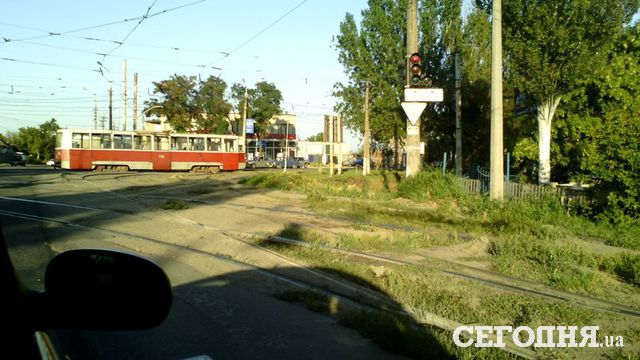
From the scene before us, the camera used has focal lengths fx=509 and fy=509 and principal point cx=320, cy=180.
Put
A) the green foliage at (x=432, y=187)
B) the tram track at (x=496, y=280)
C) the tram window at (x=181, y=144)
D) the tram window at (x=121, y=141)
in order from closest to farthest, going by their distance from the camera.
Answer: the tram track at (x=496, y=280) < the green foliage at (x=432, y=187) < the tram window at (x=121, y=141) < the tram window at (x=181, y=144)

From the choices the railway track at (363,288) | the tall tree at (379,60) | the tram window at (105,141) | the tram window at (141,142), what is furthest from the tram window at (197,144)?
the railway track at (363,288)

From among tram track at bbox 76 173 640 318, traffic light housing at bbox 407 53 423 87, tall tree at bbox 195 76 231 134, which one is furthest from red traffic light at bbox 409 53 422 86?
tall tree at bbox 195 76 231 134

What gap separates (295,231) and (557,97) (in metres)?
13.1

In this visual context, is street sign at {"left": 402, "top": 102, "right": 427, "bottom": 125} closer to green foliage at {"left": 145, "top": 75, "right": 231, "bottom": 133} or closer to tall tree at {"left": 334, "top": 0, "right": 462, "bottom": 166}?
tall tree at {"left": 334, "top": 0, "right": 462, "bottom": 166}

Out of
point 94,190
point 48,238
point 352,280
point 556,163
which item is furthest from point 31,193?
point 556,163

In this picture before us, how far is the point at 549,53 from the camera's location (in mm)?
17438

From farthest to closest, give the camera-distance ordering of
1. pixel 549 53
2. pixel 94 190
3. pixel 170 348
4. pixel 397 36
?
pixel 397 36, pixel 94 190, pixel 549 53, pixel 170 348

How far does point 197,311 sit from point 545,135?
711 inches

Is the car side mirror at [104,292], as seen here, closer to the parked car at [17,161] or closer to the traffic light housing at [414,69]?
the traffic light housing at [414,69]

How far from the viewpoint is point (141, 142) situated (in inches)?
1468

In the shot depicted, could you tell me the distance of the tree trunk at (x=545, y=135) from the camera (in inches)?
767

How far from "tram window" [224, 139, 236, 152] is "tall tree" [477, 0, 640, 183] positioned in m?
26.6

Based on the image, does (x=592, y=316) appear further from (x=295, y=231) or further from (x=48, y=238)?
(x=48, y=238)

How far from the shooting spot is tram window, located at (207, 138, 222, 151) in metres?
40.1
